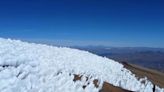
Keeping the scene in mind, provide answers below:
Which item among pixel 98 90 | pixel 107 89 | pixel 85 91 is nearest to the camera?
pixel 85 91

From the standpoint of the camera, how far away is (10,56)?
1183 cm

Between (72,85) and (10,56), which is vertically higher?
(10,56)

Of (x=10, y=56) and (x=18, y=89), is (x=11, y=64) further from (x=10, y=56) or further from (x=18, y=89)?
(x=18, y=89)

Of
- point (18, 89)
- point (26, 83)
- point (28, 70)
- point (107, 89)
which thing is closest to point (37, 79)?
point (28, 70)

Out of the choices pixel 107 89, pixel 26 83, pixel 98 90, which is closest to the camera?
pixel 26 83

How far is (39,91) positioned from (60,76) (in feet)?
9.74

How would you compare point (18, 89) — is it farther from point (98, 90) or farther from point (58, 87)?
point (98, 90)

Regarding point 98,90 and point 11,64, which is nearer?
point 11,64

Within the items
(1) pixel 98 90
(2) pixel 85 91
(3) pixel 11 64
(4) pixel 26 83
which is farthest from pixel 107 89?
(4) pixel 26 83

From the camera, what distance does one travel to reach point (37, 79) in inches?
392

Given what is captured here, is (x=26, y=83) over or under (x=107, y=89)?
over

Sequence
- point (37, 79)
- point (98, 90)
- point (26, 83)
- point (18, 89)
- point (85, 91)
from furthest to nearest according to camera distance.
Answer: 1. point (98, 90)
2. point (85, 91)
3. point (37, 79)
4. point (26, 83)
5. point (18, 89)

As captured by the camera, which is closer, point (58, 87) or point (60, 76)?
point (58, 87)

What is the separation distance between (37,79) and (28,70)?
2.08ft
